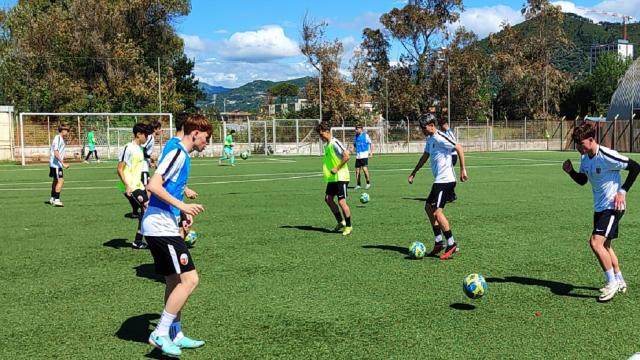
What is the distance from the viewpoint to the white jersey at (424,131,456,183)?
26.3ft

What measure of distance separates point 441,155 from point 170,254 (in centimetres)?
483

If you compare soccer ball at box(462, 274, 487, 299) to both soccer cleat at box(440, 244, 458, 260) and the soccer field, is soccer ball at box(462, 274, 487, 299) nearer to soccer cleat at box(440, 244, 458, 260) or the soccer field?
the soccer field

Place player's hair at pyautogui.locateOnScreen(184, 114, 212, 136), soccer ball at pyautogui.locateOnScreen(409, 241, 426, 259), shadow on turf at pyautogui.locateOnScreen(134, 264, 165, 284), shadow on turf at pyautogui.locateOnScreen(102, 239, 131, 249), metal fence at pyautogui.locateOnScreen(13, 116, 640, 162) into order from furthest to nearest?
metal fence at pyautogui.locateOnScreen(13, 116, 640, 162), shadow on turf at pyautogui.locateOnScreen(102, 239, 131, 249), soccer ball at pyautogui.locateOnScreen(409, 241, 426, 259), shadow on turf at pyautogui.locateOnScreen(134, 264, 165, 284), player's hair at pyautogui.locateOnScreen(184, 114, 212, 136)

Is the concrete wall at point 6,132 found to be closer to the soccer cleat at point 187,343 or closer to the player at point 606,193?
the soccer cleat at point 187,343

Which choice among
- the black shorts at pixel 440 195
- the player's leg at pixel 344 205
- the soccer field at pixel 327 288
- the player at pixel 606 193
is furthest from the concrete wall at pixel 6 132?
the player at pixel 606 193

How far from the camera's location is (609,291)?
19.0ft

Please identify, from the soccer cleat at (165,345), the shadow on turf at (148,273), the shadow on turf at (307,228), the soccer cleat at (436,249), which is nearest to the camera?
the soccer cleat at (165,345)

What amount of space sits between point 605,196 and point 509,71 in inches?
2391

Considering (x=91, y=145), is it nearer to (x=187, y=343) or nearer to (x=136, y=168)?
(x=136, y=168)

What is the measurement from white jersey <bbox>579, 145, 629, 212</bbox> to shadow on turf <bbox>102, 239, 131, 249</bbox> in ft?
22.3

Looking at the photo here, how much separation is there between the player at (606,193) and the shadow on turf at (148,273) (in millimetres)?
4942

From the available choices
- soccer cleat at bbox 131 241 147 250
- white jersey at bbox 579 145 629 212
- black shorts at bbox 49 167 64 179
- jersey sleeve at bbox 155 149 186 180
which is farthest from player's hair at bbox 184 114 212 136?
black shorts at bbox 49 167 64 179

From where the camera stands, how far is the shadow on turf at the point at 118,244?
901 cm

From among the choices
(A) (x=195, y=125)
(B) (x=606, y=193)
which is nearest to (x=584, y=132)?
(B) (x=606, y=193)
